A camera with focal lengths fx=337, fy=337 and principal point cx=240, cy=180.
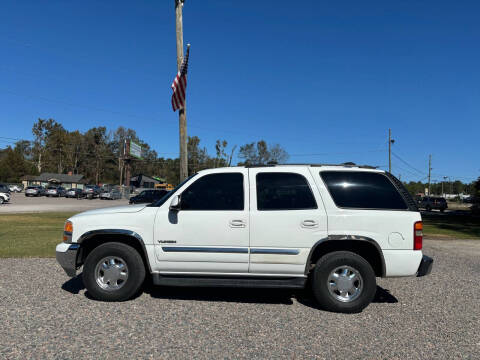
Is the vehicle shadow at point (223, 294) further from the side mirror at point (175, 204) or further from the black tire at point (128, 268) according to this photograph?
the side mirror at point (175, 204)

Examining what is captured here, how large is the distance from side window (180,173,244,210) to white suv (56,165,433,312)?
1 cm

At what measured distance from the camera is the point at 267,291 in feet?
17.6

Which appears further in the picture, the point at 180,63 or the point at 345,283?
the point at 180,63

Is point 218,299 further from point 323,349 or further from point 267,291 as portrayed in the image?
point 323,349

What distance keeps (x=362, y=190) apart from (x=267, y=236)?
144cm

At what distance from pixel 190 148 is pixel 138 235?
98121mm

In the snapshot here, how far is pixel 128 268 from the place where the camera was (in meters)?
4.53

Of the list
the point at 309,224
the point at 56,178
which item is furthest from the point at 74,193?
the point at 309,224

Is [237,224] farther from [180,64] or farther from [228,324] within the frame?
[180,64]

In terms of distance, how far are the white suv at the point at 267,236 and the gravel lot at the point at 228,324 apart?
1.18 ft

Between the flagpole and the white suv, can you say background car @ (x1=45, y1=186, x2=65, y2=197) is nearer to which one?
the flagpole

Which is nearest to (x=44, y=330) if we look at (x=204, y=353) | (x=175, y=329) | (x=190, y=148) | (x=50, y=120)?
(x=175, y=329)

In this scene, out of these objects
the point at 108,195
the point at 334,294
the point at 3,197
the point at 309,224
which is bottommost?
the point at 334,294

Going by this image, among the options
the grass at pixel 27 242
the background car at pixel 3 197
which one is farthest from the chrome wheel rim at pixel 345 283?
the background car at pixel 3 197
